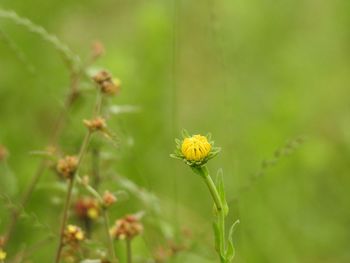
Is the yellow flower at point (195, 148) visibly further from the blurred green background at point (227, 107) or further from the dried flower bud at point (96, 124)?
the blurred green background at point (227, 107)

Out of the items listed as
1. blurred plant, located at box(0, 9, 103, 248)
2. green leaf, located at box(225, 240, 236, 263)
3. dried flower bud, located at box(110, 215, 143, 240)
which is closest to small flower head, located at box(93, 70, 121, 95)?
blurred plant, located at box(0, 9, 103, 248)

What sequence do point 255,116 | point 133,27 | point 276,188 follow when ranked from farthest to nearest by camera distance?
point 133,27 → point 255,116 → point 276,188

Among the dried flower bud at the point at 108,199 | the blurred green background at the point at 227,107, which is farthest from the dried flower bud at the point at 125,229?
the blurred green background at the point at 227,107

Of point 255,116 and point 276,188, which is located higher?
point 255,116

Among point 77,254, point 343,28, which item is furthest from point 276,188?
point 77,254

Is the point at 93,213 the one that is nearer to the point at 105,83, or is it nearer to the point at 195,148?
the point at 105,83

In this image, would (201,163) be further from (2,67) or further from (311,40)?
(311,40)

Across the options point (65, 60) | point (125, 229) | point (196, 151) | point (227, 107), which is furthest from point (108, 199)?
point (227, 107)
